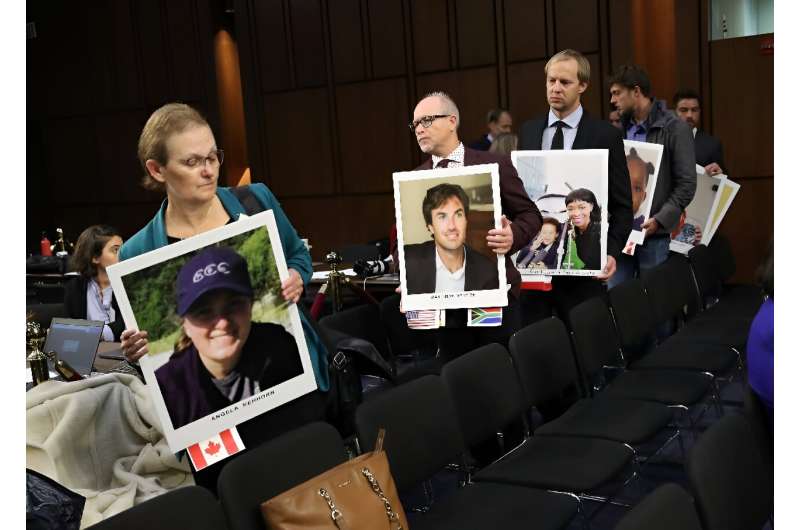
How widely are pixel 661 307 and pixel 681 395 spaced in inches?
46.6

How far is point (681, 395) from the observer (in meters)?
3.86

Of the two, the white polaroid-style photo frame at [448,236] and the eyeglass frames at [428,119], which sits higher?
the eyeglass frames at [428,119]

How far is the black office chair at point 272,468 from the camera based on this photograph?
2.32m

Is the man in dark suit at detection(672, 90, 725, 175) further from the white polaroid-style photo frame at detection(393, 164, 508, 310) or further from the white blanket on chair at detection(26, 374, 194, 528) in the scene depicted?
the white blanket on chair at detection(26, 374, 194, 528)

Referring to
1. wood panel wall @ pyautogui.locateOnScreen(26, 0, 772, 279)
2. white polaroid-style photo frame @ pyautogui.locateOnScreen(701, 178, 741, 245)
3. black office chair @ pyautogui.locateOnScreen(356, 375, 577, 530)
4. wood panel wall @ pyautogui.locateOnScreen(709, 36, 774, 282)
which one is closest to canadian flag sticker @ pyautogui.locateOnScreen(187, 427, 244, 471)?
black office chair @ pyautogui.locateOnScreen(356, 375, 577, 530)

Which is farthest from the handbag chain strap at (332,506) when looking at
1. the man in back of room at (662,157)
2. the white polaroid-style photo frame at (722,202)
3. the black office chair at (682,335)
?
the white polaroid-style photo frame at (722,202)

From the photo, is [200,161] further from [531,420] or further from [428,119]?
[531,420]

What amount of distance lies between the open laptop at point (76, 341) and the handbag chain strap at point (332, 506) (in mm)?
2179

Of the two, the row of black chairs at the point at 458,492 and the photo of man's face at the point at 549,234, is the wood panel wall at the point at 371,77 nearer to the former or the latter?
the photo of man's face at the point at 549,234

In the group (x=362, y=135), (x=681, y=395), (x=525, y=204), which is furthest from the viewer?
(x=362, y=135)

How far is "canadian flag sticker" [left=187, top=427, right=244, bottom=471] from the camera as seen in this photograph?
2365 millimetres
